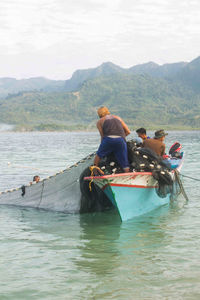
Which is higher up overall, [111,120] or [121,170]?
[111,120]

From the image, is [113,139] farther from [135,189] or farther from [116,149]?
[135,189]

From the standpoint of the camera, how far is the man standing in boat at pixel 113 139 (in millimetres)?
10578

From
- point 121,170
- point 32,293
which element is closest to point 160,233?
point 121,170

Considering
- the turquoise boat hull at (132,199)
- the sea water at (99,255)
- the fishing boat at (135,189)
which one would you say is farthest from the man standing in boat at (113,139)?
the sea water at (99,255)

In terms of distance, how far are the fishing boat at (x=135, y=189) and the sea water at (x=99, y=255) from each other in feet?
1.19

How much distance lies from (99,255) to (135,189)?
280cm

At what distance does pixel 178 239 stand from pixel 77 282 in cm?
350

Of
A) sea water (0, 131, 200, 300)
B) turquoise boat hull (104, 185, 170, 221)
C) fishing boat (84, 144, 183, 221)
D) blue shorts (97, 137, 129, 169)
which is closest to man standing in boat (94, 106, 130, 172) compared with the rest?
blue shorts (97, 137, 129, 169)

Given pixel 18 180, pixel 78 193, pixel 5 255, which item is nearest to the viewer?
pixel 5 255

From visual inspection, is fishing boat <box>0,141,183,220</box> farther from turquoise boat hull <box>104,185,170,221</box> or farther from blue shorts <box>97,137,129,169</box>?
blue shorts <box>97,137,129,169</box>

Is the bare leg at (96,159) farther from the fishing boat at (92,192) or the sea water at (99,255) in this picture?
the sea water at (99,255)

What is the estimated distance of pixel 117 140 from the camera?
34.7 ft

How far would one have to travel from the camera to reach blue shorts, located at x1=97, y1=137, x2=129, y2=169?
417 inches

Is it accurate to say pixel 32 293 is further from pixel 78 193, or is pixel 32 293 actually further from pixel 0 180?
pixel 0 180
